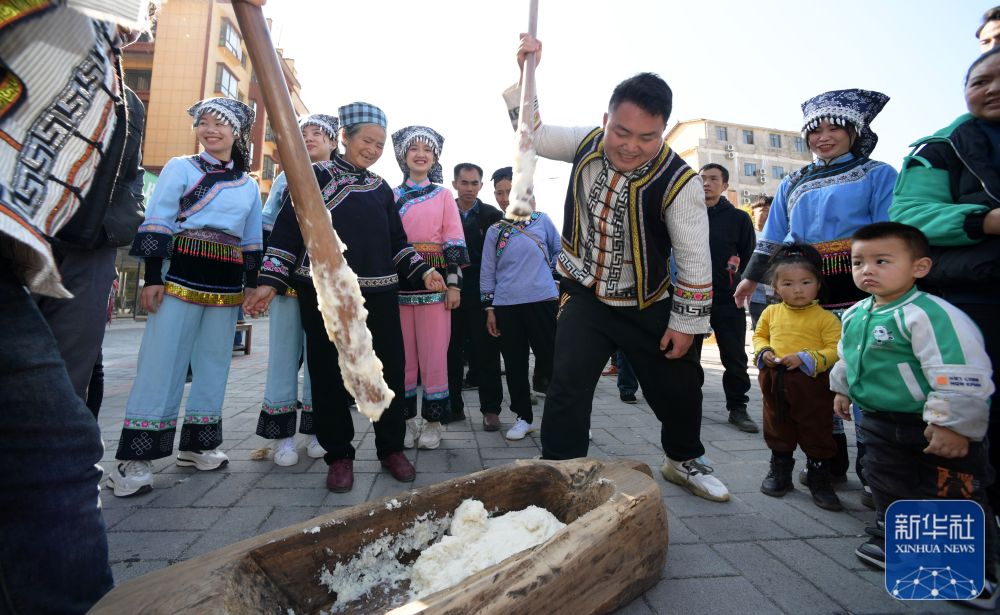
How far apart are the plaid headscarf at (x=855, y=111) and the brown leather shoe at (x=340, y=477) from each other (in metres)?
3.27

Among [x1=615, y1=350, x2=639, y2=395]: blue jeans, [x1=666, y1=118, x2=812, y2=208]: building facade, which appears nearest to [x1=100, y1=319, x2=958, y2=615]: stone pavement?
[x1=615, y1=350, x2=639, y2=395]: blue jeans

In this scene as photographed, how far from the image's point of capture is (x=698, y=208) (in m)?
2.27

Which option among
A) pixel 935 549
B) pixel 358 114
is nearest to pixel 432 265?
pixel 358 114

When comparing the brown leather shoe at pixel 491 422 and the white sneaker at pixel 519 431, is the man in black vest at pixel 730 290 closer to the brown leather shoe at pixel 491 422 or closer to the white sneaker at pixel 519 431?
the white sneaker at pixel 519 431

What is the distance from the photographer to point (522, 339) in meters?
3.89

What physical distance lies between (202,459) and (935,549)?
3541 mm

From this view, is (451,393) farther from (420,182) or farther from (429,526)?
(429,526)

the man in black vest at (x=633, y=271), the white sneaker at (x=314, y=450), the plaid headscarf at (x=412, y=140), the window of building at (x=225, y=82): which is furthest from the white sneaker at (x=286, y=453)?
the window of building at (x=225, y=82)

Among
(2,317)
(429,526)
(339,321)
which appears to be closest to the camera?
(2,317)

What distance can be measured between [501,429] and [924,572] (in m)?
2.73

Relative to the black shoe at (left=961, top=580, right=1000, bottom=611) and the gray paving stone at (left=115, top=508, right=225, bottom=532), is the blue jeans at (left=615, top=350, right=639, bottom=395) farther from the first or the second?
the gray paving stone at (left=115, top=508, right=225, bottom=532)

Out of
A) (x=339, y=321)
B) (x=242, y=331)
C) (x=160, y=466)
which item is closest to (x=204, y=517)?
(x=160, y=466)

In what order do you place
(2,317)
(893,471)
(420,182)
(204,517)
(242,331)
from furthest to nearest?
(242,331)
(420,182)
(204,517)
(893,471)
(2,317)

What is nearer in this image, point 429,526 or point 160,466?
point 429,526
